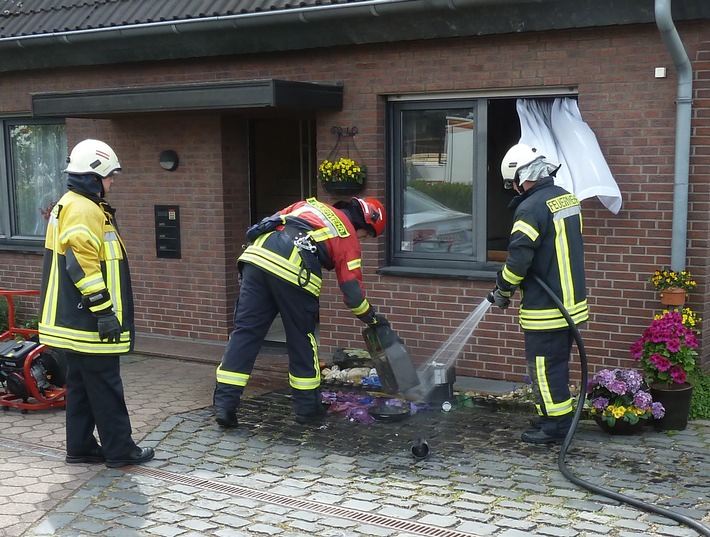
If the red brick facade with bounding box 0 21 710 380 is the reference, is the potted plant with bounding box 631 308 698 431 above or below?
below

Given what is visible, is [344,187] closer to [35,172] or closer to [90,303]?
[90,303]

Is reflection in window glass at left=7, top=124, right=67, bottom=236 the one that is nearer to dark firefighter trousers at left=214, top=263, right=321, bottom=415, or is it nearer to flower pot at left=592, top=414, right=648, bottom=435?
dark firefighter trousers at left=214, top=263, right=321, bottom=415

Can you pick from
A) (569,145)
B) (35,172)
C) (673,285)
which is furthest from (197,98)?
(673,285)

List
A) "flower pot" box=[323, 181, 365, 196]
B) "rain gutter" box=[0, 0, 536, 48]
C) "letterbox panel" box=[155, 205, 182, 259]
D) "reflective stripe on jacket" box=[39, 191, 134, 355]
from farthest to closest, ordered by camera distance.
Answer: "letterbox panel" box=[155, 205, 182, 259] < "flower pot" box=[323, 181, 365, 196] < "rain gutter" box=[0, 0, 536, 48] < "reflective stripe on jacket" box=[39, 191, 134, 355]

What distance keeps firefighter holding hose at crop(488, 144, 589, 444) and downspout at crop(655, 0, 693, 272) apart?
0.98 meters

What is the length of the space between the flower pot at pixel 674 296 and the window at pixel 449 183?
1679 mm

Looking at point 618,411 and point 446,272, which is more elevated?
point 446,272

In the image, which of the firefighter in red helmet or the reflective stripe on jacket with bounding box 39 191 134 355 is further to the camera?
the firefighter in red helmet

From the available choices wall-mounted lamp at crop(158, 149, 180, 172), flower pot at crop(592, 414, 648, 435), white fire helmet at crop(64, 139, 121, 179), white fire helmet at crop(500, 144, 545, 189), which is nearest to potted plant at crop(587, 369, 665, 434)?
flower pot at crop(592, 414, 648, 435)

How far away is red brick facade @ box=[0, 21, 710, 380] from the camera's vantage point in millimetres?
6887

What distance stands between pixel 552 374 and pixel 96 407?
302 centimetres

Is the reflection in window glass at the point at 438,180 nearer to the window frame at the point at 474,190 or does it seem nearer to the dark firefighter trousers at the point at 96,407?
the window frame at the point at 474,190

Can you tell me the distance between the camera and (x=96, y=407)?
18.9 ft

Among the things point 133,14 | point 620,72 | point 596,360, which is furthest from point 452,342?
point 133,14
